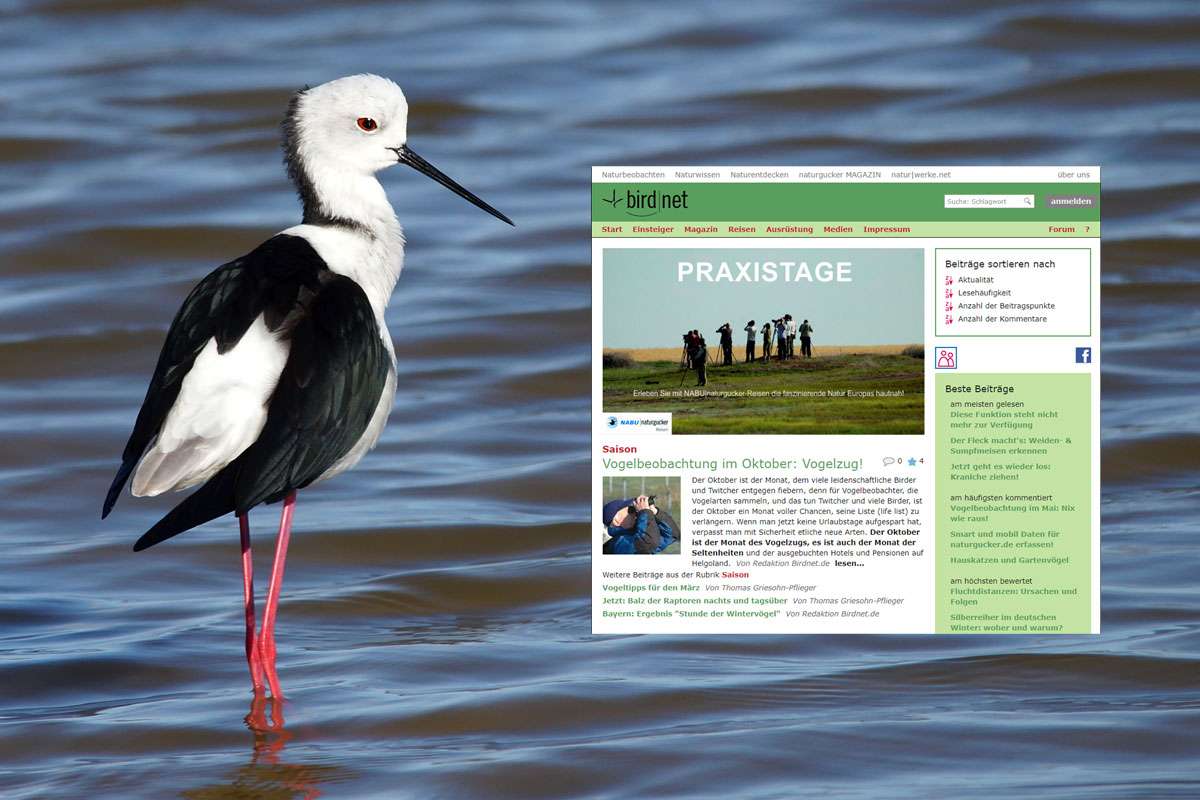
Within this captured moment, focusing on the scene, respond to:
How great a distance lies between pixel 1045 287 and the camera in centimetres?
408

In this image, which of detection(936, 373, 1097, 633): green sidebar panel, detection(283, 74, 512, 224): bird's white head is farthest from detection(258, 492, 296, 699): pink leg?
detection(936, 373, 1097, 633): green sidebar panel

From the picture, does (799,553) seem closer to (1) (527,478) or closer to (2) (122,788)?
(2) (122,788)

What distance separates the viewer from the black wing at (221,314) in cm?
434

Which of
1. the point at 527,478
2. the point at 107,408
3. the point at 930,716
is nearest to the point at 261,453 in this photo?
the point at 930,716

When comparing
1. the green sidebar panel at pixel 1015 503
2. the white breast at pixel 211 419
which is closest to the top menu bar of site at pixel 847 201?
the green sidebar panel at pixel 1015 503

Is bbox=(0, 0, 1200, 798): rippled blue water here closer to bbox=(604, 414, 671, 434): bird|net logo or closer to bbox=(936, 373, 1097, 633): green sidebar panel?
bbox=(936, 373, 1097, 633): green sidebar panel

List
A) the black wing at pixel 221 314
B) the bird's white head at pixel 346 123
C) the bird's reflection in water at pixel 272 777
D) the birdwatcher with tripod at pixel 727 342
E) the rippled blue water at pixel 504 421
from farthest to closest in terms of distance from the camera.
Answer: the bird's white head at pixel 346 123 < the black wing at pixel 221 314 < the rippled blue water at pixel 504 421 < the birdwatcher with tripod at pixel 727 342 < the bird's reflection in water at pixel 272 777

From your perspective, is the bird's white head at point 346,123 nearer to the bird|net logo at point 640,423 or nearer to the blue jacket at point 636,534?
the bird|net logo at point 640,423

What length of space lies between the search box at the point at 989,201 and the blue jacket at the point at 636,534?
961 mm

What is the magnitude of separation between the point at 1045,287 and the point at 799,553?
0.81 meters

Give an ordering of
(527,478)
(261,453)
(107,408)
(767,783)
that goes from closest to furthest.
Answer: (767,783)
(261,453)
(527,478)
(107,408)

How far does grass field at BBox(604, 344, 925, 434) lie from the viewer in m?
4.09

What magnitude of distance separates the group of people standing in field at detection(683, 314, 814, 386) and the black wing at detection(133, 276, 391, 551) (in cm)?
84

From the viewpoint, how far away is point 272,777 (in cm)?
410
